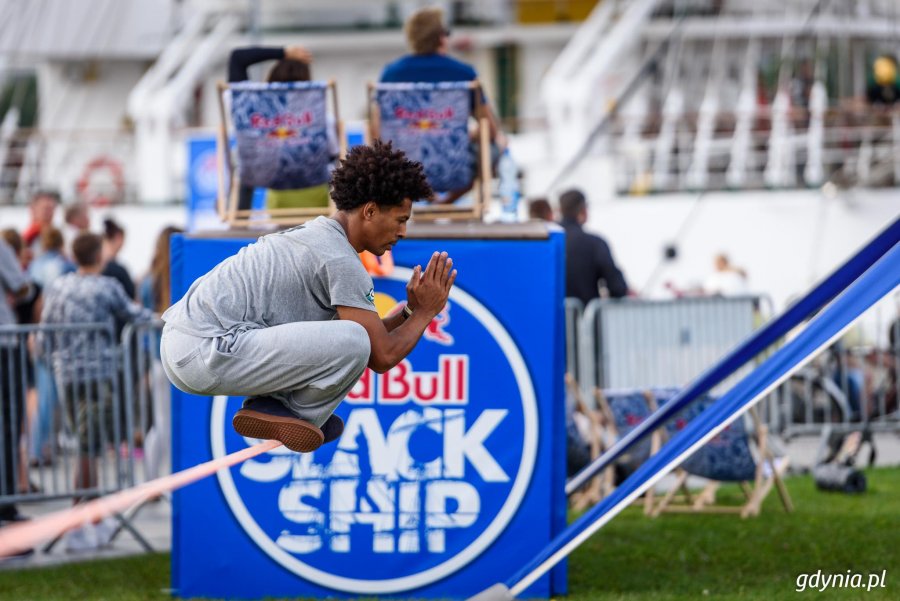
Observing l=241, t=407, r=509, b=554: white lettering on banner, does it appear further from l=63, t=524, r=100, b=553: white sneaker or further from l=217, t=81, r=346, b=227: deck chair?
l=63, t=524, r=100, b=553: white sneaker

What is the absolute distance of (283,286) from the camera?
550 cm

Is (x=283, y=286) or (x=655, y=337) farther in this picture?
(x=655, y=337)

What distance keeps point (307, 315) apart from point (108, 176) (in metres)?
23.2

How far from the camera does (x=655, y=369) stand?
1164cm

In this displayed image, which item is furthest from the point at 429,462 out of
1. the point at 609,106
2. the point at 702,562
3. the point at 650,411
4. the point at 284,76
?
the point at 609,106

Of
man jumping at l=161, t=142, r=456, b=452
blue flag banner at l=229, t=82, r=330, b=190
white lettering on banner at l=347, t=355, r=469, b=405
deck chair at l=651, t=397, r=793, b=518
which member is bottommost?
Answer: deck chair at l=651, t=397, r=793, b=518

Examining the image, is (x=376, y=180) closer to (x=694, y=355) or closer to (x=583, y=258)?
(x=583, y=258)

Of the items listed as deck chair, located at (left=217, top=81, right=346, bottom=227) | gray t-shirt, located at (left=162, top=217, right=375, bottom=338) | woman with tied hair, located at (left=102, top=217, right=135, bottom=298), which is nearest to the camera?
gray t-shirt, located at (left=162, top=217, right=375, bottom=338)

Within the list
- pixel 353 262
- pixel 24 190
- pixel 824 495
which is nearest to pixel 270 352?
pixel 353 262

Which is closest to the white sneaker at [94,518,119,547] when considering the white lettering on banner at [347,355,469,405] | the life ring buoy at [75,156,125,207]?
the white lettering on banner at [347,355,469,405]

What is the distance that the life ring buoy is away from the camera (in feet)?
88.8

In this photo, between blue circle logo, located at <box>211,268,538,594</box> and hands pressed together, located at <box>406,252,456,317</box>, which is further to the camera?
blue circle logo, located at <box>211,268,538,594</box>

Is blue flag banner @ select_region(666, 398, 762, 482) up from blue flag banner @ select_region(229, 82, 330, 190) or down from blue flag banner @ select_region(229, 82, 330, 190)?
Answer: down

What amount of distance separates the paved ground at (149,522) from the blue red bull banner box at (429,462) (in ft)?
6.39
